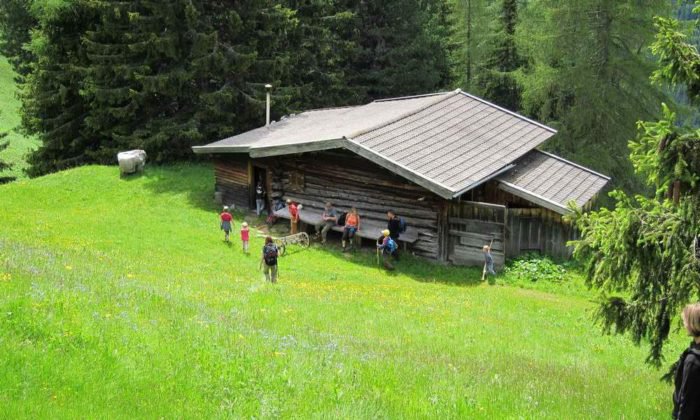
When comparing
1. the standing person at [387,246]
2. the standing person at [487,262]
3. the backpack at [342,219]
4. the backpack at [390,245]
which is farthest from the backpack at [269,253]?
the standing person at [487,262]

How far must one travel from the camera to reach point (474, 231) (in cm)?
2086

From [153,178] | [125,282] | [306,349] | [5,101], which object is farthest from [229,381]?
[5,101]

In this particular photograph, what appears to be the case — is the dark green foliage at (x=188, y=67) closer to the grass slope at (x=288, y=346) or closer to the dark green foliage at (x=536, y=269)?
the grass slope at (x=288, y=346)

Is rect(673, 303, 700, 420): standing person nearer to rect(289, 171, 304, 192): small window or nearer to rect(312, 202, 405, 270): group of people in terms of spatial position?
rect(312, 202, 405, 270): group of people

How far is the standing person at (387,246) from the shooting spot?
805 inches

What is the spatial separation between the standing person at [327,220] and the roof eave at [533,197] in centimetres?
619

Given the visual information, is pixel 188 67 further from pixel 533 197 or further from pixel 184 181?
pixel 533 197

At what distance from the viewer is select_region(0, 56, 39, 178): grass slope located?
52812 mm

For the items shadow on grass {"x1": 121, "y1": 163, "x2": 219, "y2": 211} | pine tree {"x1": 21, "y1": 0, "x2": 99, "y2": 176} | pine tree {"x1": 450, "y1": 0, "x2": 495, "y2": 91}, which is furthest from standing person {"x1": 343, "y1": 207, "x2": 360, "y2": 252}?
pine tree {"x1": 450, "y1": 0, "x2": 495, "y2": 91}

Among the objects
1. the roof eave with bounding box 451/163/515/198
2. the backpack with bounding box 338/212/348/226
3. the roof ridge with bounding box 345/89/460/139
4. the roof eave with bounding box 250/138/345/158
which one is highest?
the roof ridge with bounding box 345/89/460/139

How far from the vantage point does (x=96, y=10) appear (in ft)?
118

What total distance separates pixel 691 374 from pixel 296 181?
68.8 ft

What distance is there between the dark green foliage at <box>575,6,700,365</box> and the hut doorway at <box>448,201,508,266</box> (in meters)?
11.6

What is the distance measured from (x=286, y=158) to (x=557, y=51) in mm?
15626
